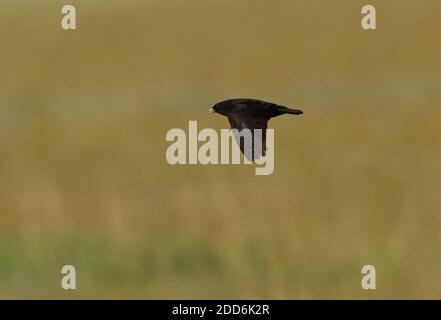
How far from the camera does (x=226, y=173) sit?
12.5 meters

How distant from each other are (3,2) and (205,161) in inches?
794

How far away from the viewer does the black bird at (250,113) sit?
404 inches

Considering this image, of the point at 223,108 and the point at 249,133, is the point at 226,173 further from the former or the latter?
the point at 249,133

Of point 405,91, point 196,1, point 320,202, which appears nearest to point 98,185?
point 320,202

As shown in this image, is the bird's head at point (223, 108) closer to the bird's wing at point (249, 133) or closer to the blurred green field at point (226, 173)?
the bird's wing at point (249, 133)

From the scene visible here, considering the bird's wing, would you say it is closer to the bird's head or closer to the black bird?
the black bird

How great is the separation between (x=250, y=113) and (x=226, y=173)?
→ 6.77 ft

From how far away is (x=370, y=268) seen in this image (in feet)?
34.5

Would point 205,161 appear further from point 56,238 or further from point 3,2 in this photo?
point 3,2

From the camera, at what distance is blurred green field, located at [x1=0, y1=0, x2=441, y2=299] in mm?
10891

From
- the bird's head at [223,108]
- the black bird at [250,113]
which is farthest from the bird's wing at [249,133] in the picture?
the bird's head at [223,108]

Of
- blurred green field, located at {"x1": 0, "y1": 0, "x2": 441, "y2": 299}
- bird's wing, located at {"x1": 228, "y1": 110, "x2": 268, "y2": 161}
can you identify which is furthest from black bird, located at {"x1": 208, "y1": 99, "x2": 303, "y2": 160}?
blurred green field, located at {"x1": 0, "y1": 0, "x2": 441, "y2": 299}

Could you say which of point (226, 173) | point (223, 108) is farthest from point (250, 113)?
point (226, 173)

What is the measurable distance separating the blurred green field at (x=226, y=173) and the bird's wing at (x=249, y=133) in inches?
41.2
